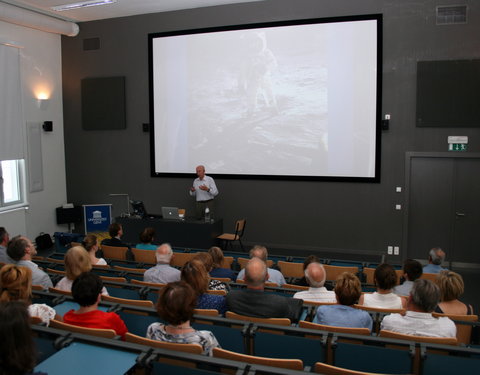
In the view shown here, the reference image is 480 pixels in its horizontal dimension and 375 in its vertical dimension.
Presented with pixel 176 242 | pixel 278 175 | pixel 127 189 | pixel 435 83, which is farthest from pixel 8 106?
pixel 435 83

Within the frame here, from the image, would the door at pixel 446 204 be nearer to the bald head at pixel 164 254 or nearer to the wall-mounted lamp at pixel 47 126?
the bald head at pixel 164 254

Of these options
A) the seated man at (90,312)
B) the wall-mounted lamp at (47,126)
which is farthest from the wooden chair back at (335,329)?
the wall-mounted lamp at (47,126)

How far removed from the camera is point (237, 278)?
4965mm

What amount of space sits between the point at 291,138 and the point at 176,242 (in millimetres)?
2987

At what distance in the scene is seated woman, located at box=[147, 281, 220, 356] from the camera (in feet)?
8.89

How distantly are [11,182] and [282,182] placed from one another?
555cm

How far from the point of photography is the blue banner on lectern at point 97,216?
10586 millimetres

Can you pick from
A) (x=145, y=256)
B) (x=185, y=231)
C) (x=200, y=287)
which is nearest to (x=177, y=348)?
(x=200, y=287)

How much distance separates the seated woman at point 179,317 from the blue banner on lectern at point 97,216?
825cm

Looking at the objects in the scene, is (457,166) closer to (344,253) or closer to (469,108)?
(469,108)

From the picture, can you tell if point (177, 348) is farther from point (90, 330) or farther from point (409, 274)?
point (409, 274)

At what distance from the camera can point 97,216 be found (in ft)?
34.9

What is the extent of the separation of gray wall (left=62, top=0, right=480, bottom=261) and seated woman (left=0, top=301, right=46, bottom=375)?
7433 mm

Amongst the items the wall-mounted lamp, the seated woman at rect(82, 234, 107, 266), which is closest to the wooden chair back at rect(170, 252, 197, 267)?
the seated woman at rect(82, 234, 107, 266)
